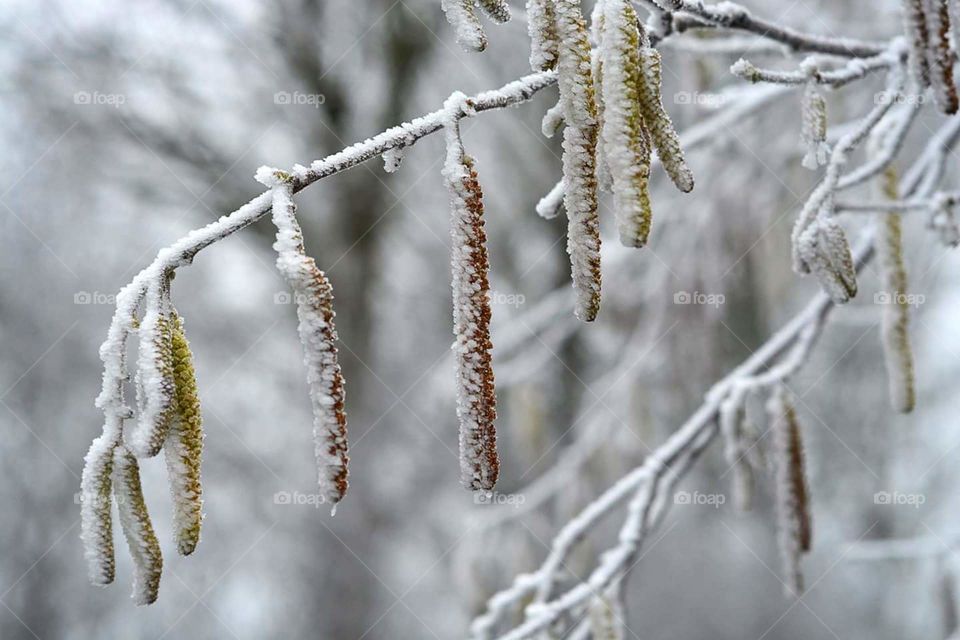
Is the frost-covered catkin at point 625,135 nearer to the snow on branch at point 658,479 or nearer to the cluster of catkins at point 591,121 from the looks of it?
the cluster of catkins at point 591,121

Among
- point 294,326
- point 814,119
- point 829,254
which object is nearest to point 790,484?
point 829,254

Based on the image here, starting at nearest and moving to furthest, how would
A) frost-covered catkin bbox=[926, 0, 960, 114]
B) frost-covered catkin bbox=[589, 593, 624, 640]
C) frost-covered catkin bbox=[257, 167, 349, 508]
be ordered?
frost-covered catkin bbox=[257, 167, 349, 508] < frost-covered catkin bbox=[926, 0, 960, 114] < frost-covered catkin bbox=[589, 593, 624, 640]

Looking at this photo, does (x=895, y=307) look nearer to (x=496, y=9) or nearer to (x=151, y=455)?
(x=496, y=9)

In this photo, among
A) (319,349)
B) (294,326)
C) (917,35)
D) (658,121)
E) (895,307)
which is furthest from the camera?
(294,326)

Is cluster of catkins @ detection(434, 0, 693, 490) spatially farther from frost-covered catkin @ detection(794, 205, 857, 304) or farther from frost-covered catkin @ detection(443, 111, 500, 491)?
frost-covered catkin @ detection(794, 205, 857, 304)

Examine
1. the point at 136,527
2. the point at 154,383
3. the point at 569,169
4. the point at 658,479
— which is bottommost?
the point at 658,479

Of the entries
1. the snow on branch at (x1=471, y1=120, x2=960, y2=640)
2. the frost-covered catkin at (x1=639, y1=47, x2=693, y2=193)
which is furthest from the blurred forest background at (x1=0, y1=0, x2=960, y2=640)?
the frost-covered catkin at (x1=639, y1=47, x2=693, y2=193)

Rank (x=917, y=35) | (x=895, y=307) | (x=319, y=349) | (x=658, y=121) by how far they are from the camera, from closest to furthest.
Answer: (x=319, y=349)
(x=658, y=121)
(x=917, y=35)
(x=895, y=307)
